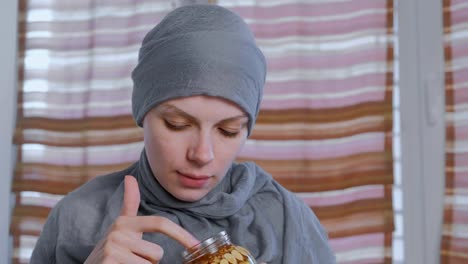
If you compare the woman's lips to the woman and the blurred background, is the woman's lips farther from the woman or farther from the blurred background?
the blurred background

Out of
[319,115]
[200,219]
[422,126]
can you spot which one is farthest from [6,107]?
[422,126]

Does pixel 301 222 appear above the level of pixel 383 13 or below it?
below

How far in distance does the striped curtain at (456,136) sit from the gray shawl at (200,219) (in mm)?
1107

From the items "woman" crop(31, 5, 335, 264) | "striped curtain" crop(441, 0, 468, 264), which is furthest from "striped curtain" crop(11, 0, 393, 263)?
"woman" crop(31, 5, 335, 264)

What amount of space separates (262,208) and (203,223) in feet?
0.47

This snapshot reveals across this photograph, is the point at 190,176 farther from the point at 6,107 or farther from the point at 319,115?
the point at 6,107

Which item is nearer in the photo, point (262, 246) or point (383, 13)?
point (262, 246)

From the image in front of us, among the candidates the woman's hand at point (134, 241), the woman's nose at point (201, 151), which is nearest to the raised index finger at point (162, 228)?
the woman's hand at point (134, 241)

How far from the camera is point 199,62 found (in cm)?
100

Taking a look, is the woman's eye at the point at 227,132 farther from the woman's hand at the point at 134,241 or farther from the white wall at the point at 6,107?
the white wall at the point at 6,107

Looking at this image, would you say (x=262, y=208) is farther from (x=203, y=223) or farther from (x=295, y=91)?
(x=295, y=91)

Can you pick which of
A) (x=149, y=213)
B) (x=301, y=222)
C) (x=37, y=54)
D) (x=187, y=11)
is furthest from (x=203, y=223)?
(x=37, y=54)

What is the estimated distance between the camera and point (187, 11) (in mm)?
1089

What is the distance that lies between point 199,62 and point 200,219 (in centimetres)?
31
